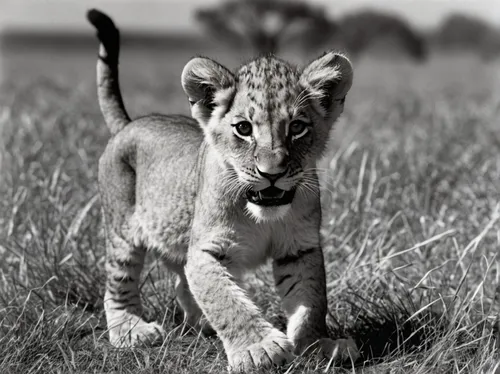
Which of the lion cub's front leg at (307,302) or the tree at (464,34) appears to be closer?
the lion cub's front leg at (307,302)

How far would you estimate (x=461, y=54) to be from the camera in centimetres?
2723

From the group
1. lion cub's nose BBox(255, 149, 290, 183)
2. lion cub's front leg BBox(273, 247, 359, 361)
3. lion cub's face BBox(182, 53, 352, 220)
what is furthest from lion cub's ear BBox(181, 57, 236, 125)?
lion cub's front leg BBox(273, 247, 359, 361)

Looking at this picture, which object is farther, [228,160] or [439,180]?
[439,180]

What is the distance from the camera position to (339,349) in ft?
13.1

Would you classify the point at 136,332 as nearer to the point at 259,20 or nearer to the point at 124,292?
the point at 124,292

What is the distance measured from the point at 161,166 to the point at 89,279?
785mm

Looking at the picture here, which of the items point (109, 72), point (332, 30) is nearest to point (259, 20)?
point (332, 30)

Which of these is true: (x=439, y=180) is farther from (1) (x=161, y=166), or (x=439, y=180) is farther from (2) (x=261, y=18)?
(2) (x=261, y=18)

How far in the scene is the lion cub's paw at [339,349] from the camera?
399 centimetres

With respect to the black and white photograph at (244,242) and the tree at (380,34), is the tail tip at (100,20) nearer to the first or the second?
the black and white photograph at (244,242)

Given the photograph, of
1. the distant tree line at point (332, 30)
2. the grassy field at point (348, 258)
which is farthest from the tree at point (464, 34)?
the grassy field at point (348, 258)

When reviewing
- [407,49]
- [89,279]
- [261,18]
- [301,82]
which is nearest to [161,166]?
[89,279]

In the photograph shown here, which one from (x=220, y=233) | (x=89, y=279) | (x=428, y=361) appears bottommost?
(x=89, y=279)

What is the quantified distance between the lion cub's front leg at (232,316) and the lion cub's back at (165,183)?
406 millimetres
